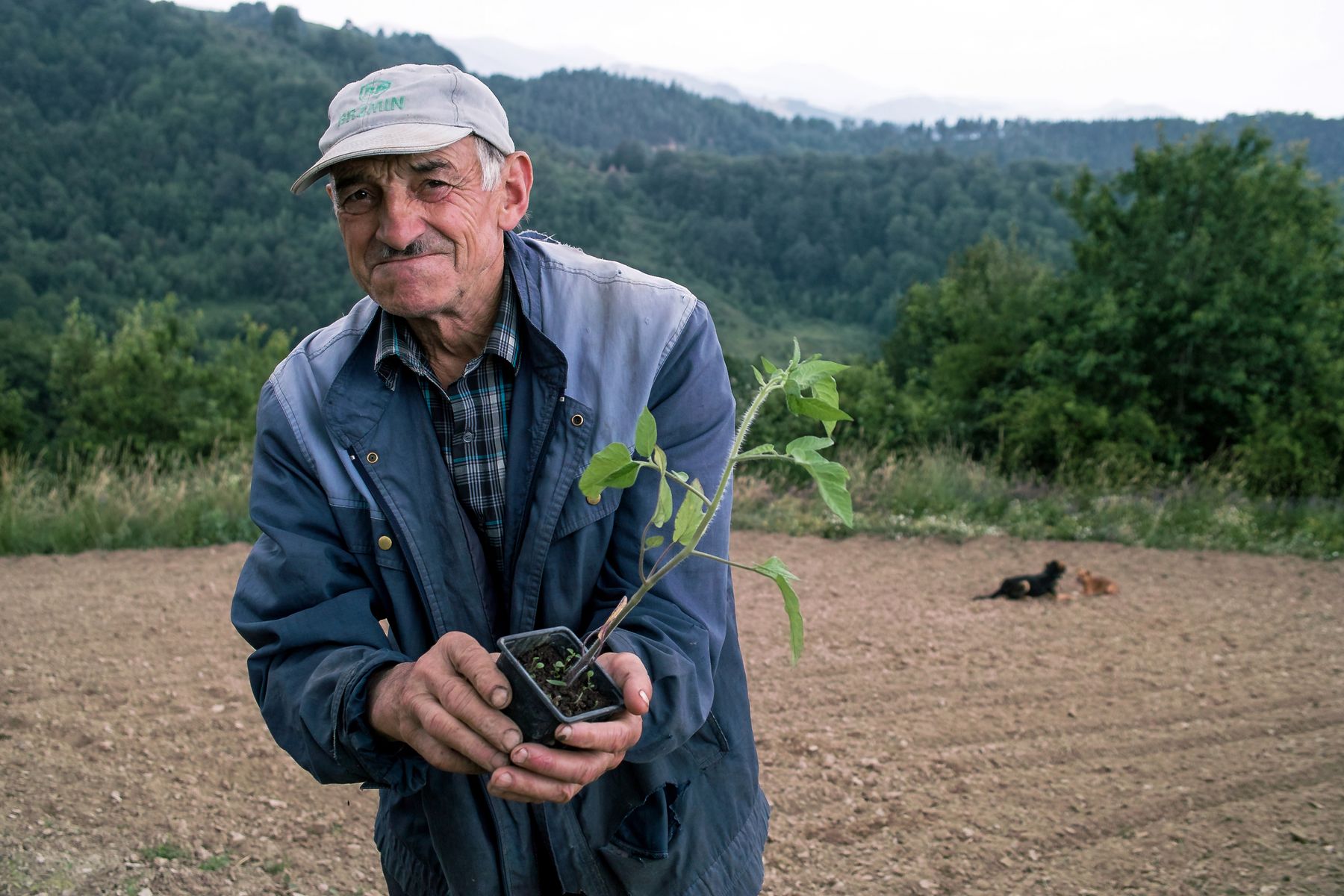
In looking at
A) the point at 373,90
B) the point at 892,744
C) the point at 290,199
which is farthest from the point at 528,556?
the point at 290,199

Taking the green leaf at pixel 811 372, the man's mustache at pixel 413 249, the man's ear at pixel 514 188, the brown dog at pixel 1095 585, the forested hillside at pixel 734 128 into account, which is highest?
the forested hillside at pixel 734 128

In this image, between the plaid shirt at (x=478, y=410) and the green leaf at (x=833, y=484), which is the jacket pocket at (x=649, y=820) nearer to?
the plaid shirt at (x=478, y=410)

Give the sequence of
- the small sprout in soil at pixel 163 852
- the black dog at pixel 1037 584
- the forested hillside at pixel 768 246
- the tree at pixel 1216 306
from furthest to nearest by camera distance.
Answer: the forested hillside at pixel 768 246 → the tree at pixel 1216 306 → the black dog at pixel 1037 584 → the small sprout in soil at pixel 163 852

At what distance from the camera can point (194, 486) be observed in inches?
322

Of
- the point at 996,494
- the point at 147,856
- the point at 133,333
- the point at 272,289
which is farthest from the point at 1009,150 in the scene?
the point at 147,856

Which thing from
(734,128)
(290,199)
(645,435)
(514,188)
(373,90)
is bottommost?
(290,199)

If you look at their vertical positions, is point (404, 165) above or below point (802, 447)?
above

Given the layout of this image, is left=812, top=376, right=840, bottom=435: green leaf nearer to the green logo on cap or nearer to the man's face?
the man's face

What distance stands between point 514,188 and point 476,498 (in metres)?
0.56

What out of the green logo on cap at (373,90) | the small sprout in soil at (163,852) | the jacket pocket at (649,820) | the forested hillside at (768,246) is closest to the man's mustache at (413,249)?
the green logo on cap at (373,90)

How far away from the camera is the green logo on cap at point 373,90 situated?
5.44 feet

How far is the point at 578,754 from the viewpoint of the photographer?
1409 mm

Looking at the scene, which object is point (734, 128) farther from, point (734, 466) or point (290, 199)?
point (734, 466)

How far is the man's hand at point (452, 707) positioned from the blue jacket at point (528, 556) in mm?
146
